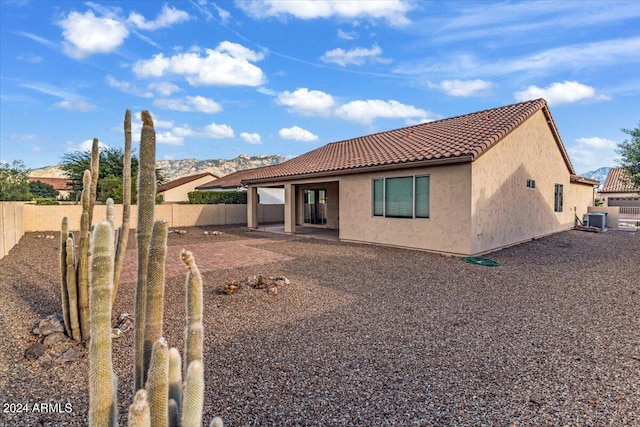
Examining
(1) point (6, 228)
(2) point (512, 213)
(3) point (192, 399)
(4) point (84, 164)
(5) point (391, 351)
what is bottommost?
(5) point (391, 351)

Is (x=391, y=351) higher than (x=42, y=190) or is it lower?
lower

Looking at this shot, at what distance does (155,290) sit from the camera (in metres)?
1.89

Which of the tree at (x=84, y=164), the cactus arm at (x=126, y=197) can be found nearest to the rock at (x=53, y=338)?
the cactus arm at (x=126, y=197)

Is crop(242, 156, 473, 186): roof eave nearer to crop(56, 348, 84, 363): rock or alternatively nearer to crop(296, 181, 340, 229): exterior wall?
crop(296, 181, 340, 229): exterior wall

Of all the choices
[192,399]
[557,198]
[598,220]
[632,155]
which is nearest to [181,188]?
[557,198]

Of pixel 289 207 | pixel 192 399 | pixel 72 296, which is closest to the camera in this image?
pixel 192 399

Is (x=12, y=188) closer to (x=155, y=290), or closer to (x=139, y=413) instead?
(x=155, y=290)

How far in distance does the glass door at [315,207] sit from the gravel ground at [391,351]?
467 inches

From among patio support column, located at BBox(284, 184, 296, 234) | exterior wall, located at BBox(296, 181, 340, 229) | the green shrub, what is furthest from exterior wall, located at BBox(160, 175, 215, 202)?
patio support column, located at BBox(284, 184, 296, 234)

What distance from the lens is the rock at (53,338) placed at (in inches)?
165

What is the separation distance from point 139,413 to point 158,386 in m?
0.18

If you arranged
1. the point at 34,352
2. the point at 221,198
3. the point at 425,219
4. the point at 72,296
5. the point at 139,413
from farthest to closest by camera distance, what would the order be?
the point at 221,198
the point at 425,219
the point at 72,296
the point at 34,352
the point at 139,413

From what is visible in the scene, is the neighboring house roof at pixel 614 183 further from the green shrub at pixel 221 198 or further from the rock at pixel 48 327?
the rock at pixel 48 327

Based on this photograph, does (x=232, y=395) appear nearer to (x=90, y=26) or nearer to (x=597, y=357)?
(x=597, y=357)
